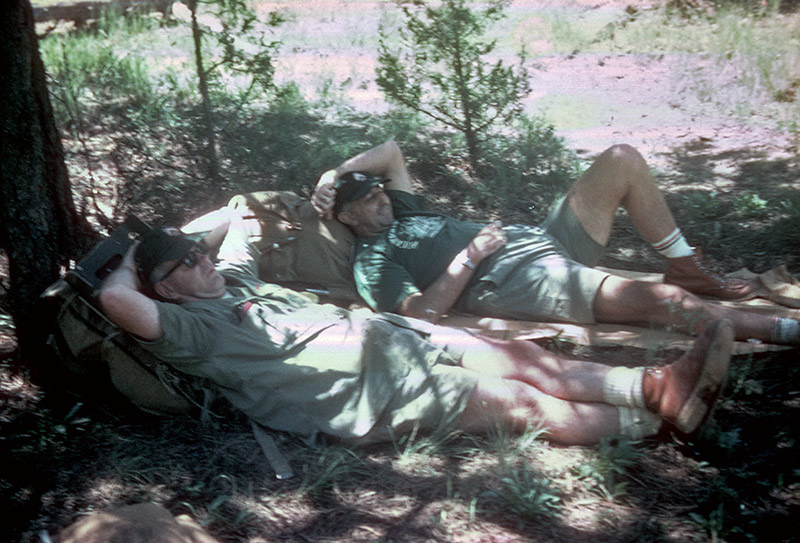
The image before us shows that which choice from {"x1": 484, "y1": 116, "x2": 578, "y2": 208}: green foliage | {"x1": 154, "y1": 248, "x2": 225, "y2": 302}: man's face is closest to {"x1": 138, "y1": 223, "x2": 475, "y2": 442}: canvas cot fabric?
{"x1": 154, "y1": 248, "x2": 225, "y2": 302}: man's face

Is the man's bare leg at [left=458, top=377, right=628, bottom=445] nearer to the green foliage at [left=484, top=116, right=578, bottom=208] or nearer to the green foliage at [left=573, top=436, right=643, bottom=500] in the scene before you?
the green foliage at [left=573, top=436, right=643, bottom=500]

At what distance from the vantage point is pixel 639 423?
298 centimetres

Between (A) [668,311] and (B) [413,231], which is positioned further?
(B) [413,231]

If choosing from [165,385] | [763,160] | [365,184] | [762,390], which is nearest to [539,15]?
[763,160]

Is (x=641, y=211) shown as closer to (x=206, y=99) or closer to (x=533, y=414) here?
(x=533, y=414)

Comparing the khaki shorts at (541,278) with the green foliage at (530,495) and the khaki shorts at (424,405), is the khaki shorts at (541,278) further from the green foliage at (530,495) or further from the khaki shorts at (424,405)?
the green foliage at (530,495)

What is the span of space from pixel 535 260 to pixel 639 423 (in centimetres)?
123

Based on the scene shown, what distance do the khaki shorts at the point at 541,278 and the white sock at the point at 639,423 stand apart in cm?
89

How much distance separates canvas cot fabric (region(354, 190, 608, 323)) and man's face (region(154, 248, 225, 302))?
0.86 m

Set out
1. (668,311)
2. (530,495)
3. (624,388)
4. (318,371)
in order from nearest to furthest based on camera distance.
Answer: (530,495), (624,388), (318,371), (668,311)

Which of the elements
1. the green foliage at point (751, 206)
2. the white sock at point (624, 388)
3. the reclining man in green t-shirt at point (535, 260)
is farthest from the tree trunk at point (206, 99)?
the green foliage at point (751, 206)

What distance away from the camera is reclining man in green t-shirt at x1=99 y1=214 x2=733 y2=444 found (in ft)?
9.93

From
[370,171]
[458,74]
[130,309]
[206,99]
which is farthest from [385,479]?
[458,74]

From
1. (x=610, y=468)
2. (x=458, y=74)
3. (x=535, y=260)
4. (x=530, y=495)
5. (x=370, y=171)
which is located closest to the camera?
(x=530, y=495)
